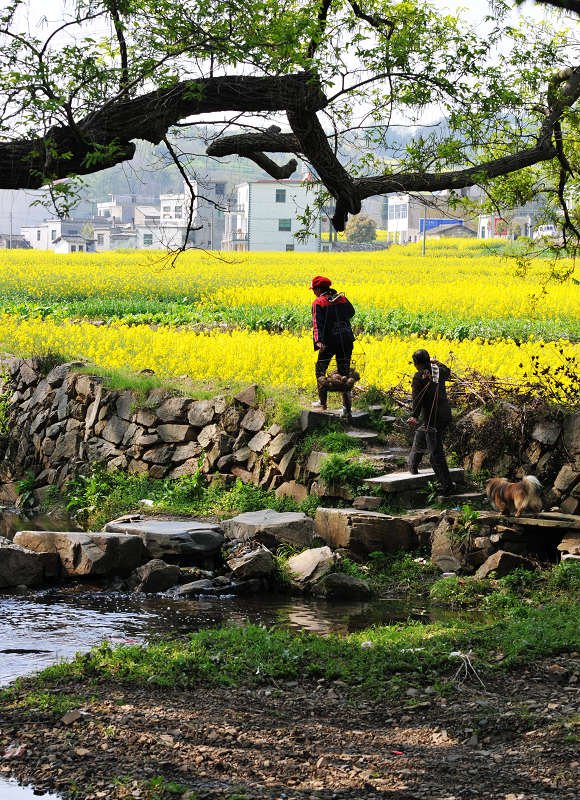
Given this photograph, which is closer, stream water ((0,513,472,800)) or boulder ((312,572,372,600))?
stream water ((0,513,472,800))

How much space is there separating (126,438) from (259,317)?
23.5 feet

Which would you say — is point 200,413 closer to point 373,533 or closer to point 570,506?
point 373,533

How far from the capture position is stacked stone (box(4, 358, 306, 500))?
48.8ft

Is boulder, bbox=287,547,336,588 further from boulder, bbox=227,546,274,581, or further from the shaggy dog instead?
the shaggy dog

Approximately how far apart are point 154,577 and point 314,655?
3.58 meters

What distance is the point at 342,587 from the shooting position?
10914mm

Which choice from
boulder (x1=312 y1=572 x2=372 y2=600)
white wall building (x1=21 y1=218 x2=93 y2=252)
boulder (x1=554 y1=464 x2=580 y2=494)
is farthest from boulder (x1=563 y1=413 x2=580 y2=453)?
white wall building (x1=21 y1=218 x2=93 y2=252)

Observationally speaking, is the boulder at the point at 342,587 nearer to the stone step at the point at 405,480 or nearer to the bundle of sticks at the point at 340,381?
the stone step at the point at 405,480

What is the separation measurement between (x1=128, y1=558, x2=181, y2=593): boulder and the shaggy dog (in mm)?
3671

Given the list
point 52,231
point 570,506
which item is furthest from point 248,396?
point 52,231

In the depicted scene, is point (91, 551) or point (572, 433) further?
point (572, 433)

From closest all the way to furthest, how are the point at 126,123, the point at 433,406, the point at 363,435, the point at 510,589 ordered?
the point at 126,123 → the point at 510,589 → the point at 433,406 → the point at 363,435

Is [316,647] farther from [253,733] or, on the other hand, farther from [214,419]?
[214,419]

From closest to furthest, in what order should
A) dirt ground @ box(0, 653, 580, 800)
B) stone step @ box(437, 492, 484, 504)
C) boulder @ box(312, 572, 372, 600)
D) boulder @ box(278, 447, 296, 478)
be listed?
dirt ground @ box(0, 653, 580, 800)
boulder @ box(312, 572, 372, 600)
stone step @ box(437, 492, 484, 504)
boulder @ box(278, 447, 296, 478)
